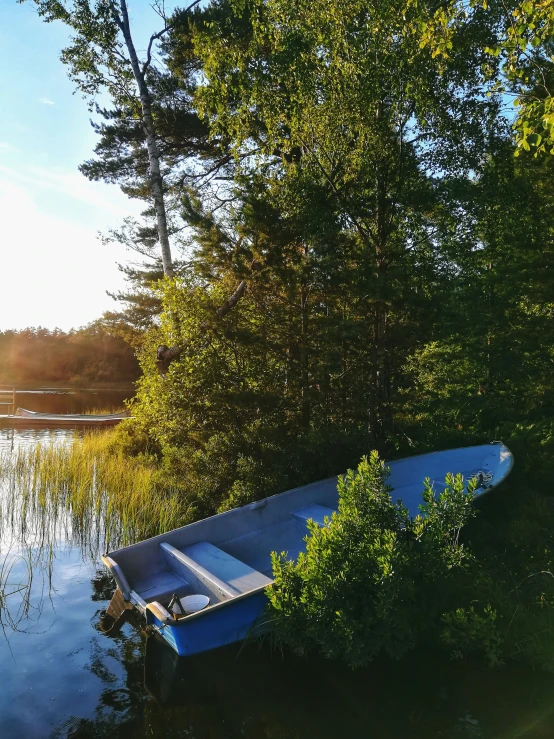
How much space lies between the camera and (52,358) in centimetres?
4281

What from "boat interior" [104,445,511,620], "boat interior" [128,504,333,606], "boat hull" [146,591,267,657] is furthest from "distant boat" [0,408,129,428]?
"boat hull" [146,591,267,657]

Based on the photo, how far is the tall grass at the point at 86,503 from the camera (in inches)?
292

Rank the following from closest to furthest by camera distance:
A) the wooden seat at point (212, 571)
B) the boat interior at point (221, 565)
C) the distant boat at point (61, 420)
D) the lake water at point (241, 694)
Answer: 1. the lake water at point (241, 694)
2. the wooden seat at point (212, 571)
3. the boat interior at point (221, 565)
4. the distant boat at point (61, 420)

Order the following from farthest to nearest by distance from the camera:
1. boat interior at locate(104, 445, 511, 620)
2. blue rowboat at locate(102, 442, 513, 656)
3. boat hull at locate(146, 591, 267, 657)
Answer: boat interior at locate(104, 445, 511, 620), blue rowboat at locate(102, 442, 513, 656), boat hull at locate(146, 591, 267, 657)

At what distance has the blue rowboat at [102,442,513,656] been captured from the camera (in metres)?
4.23

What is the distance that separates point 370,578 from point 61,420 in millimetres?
16126

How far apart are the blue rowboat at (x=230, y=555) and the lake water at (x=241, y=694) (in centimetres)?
35

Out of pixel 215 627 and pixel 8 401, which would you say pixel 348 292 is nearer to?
pixel 215 627

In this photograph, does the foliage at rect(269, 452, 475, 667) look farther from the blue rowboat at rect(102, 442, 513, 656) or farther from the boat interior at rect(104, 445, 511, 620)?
the blue rowboat at rect(102, 442, 513, 656)

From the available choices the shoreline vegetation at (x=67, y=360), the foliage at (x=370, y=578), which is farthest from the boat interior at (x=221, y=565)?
the shoreline vegetation at (x=67, y=360)

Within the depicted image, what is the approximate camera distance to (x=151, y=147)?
1270 cm

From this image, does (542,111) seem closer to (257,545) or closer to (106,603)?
(257,545)

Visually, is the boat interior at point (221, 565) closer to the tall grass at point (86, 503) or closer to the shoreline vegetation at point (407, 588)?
the shoreline vegetation at point (407, 588)

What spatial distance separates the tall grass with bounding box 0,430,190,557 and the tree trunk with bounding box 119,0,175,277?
4936mm
